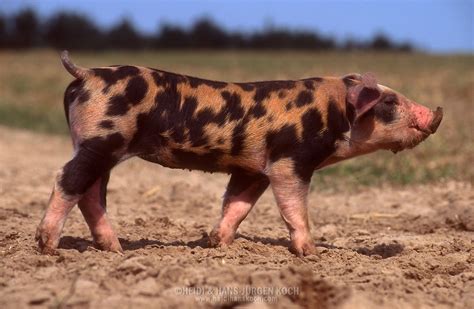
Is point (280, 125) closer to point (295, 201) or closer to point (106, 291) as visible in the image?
point (295, 201)

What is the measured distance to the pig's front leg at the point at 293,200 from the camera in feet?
19.9

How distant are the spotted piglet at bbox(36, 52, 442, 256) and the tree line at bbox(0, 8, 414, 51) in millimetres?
71138

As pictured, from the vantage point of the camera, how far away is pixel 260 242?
682 cm

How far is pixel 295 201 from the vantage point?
6.13 meters

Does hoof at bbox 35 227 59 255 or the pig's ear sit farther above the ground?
the pig's ear

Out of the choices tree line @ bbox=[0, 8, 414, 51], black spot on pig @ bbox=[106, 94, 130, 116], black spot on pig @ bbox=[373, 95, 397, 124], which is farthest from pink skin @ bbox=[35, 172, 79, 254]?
tree line @ bbox=[0, 8, 414, 51]

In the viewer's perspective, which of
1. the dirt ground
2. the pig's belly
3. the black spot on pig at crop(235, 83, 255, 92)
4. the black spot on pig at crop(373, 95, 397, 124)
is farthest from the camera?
the black spot on pig at crop(373, 95, 397, 124)

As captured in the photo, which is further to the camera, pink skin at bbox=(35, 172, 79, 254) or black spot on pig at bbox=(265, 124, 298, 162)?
black spot on pig at bbox=(265, 124, 298, 162)

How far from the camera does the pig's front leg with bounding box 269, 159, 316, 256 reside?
6.07m

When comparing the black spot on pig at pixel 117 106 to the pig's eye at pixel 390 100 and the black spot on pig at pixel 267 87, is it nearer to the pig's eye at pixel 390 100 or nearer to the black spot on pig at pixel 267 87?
the black spot on pig at pixel 267 87

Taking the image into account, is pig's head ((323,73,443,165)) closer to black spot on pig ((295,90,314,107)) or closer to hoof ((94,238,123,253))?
black spot on pig ((295,90,314,107))

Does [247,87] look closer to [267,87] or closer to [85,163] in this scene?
[267,87]

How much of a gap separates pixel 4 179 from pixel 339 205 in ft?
14.6

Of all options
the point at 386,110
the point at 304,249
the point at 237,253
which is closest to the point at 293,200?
the point at 304,249
